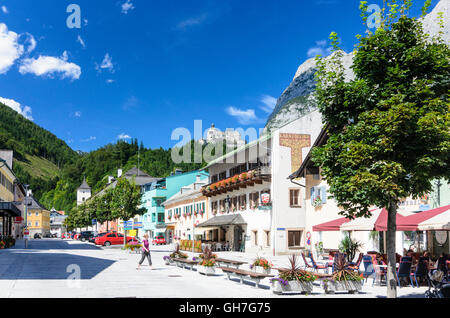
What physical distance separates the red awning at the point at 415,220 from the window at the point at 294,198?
24.3 m

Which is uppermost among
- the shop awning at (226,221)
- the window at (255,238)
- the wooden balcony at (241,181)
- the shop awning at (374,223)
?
the wooden balcony at (241,181)

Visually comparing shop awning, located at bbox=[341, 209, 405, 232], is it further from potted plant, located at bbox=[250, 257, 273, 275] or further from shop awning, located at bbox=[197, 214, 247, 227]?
shop awning, located at bbox=[197, 214, 247, 227]

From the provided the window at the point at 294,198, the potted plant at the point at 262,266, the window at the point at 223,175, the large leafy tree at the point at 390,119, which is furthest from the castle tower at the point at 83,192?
the large leafy tree at the point at 390,119

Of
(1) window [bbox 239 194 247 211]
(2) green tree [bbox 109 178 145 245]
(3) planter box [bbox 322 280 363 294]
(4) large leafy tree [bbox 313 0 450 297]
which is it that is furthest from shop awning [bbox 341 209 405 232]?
(2) green tree [bbox 109 178 145 245]

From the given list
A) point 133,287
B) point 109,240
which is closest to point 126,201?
point 109,240

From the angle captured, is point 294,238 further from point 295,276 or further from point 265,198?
point 295,276

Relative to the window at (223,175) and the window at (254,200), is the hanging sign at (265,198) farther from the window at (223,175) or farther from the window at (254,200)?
the window at (223,175)

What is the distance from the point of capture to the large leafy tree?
1193cm

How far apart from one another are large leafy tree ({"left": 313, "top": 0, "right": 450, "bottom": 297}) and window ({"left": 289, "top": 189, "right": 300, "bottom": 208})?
28.6 meters

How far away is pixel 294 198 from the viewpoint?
4228 cm

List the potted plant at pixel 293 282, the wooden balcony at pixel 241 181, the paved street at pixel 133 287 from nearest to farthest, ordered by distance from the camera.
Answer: the paved street at pixel 133 287
the potted plant at pixel 293 282
the wooden balcony at pixel 241 181

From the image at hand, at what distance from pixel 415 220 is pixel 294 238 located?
82.1 feet

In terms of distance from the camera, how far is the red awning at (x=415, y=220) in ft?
54.6
